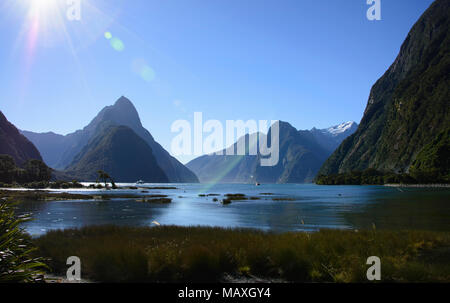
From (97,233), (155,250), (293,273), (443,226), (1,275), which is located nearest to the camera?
(1,275)

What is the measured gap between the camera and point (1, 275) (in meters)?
8.23

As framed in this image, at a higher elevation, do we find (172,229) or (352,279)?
(352,279)

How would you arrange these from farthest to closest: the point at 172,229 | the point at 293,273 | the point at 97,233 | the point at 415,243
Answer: the point at 172,229 → the point at 97,233 → the point at 415,243 → the point at 293,273

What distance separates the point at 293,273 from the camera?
13.6m

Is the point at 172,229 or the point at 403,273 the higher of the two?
the point at 403,273

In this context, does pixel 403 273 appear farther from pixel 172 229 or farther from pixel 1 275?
pixel 172 229

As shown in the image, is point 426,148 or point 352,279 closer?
point 352,279
